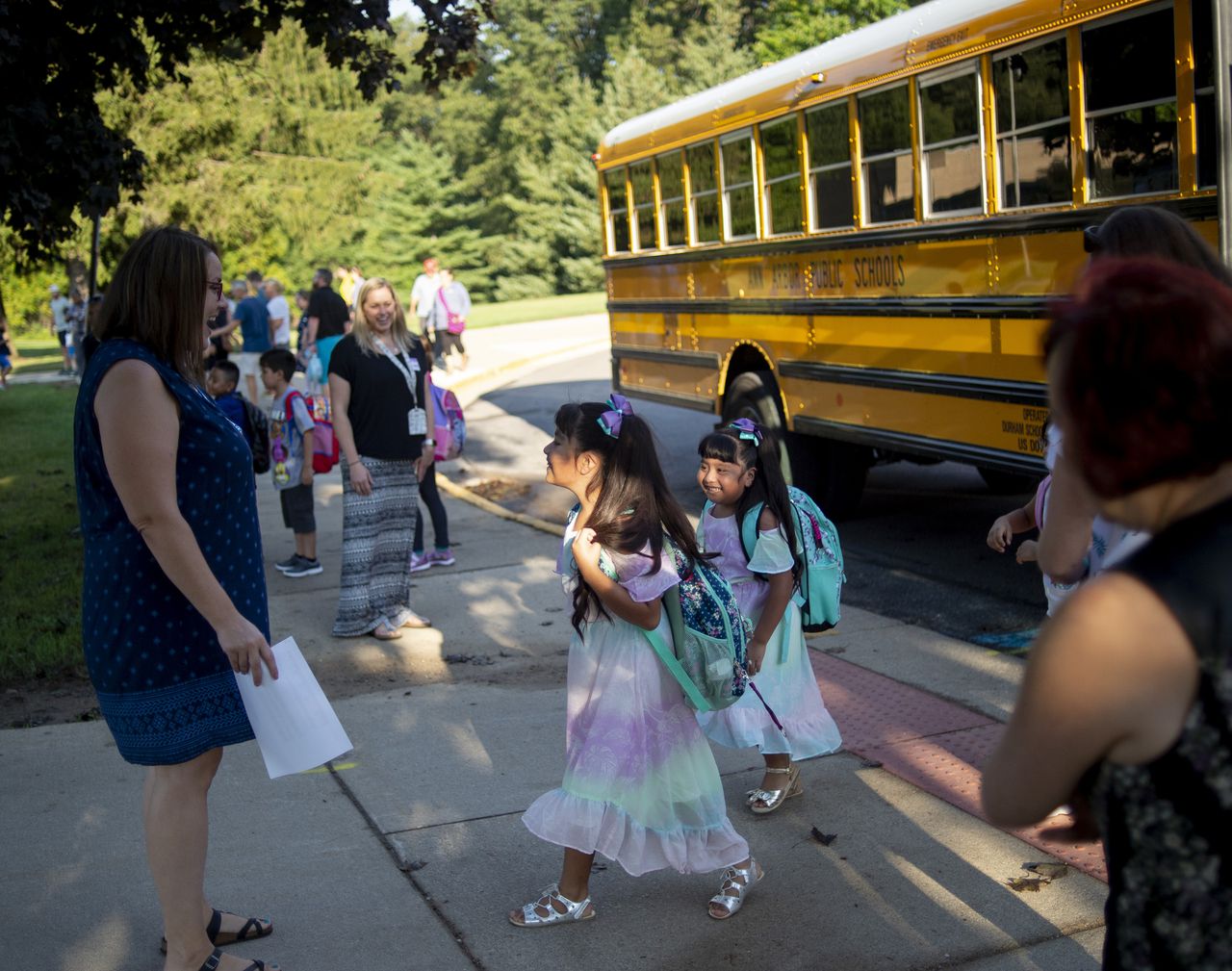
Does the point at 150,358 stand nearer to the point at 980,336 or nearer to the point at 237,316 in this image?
the point at 980,336

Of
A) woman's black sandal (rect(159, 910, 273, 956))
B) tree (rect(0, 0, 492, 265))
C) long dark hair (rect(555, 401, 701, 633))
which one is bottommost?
woman's black sandal (rect(159, 910, 273, 956))

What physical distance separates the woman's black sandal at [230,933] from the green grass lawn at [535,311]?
32403 mm

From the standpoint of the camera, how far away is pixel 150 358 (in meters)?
3.03

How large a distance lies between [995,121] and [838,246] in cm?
151

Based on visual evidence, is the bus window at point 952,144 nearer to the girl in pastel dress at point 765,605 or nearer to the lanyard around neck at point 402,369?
the lanyard around neck at point 402,369

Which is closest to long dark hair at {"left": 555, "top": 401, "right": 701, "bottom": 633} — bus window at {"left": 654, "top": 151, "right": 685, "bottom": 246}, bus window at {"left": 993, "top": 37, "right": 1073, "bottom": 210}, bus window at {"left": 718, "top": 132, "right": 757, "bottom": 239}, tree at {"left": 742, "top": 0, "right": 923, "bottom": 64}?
bus window at {"left": 993, "top": 37, "right": 1073, "bottom": 210}

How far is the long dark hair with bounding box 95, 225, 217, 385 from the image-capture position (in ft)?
10.1

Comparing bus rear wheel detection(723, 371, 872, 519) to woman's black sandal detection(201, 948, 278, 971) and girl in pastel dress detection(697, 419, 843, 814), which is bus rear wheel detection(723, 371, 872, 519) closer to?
girl in pastel dress detection(697, 419, 843, 814)

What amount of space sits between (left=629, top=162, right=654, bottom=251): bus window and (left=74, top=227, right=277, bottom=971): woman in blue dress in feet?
26.3

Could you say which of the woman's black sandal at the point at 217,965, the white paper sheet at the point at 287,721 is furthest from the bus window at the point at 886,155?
the woman's black sandal at the point at 217,965

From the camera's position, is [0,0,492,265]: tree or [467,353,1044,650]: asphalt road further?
[0,0,492,265]: tree

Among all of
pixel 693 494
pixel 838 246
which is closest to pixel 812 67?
pixel 838 246

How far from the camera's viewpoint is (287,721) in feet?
10.3

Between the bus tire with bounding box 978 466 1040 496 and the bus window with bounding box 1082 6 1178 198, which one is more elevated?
the bus window with bounding box 1082 6 1178 198
